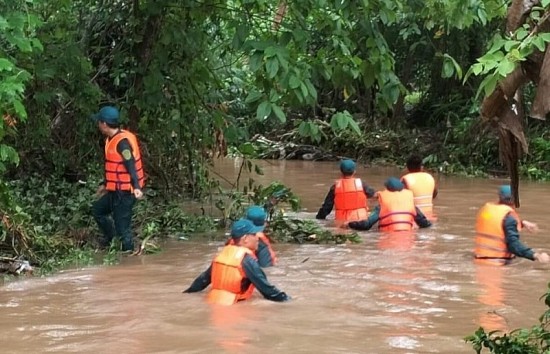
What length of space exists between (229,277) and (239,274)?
105 millimetres

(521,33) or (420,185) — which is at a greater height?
(521,33)

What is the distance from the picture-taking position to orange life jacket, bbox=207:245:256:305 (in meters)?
7.61

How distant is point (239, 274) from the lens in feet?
25.1

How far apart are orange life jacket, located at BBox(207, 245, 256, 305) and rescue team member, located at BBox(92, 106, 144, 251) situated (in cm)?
→ 222

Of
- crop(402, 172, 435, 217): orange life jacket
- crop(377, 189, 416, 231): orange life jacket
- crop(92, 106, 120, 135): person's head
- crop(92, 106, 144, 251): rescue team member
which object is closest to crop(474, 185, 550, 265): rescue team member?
crop(377, 189, 416, 231): orange life jacket

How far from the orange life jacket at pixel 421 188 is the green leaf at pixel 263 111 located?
15.0 feet

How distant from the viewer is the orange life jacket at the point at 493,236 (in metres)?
9.58

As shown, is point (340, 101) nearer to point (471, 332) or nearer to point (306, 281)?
point (306, 281)

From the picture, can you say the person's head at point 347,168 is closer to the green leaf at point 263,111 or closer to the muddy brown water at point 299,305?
the muddy brown water at point 299,305

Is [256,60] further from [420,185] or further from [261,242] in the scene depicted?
[420,185]

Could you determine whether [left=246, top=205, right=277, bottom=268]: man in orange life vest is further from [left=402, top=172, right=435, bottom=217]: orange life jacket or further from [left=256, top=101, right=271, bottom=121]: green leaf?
[left=402, top=172, right=435, bottom=217]: orange life jacket

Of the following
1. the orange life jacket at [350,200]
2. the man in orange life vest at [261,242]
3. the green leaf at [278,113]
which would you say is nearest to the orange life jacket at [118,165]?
the man in orange life vest at [261,242]

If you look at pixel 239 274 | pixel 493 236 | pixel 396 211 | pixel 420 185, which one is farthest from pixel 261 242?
pixel 420 185

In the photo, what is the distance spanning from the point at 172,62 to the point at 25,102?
6.32 ft
